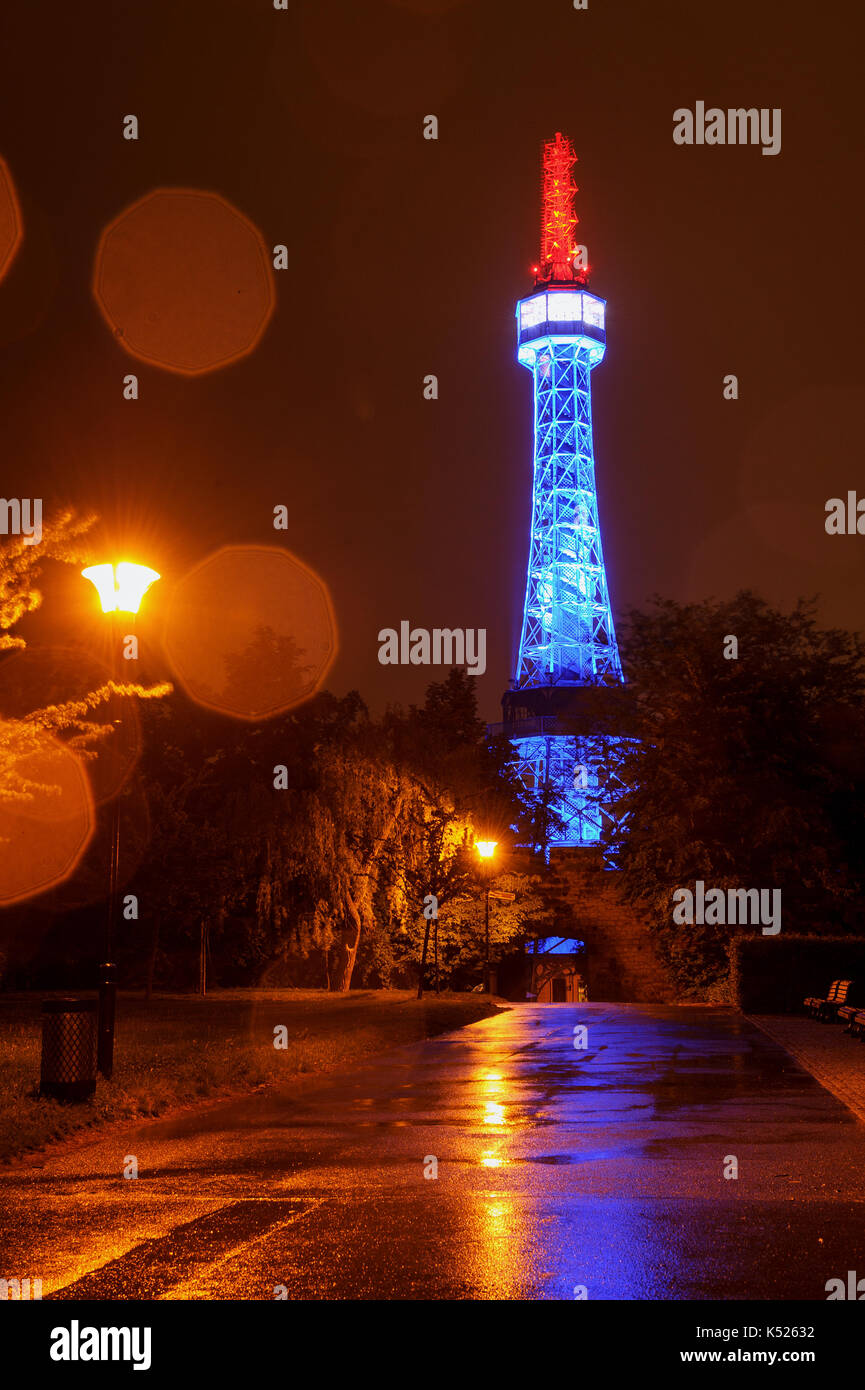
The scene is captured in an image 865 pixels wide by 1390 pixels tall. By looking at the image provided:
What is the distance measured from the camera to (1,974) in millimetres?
39094

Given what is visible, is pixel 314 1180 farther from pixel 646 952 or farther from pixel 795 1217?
pixel 646 952

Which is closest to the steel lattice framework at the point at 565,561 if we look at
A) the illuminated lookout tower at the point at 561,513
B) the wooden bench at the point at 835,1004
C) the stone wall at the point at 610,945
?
the illuminated lookout tower at the point at 561,513

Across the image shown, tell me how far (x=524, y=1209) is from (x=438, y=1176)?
135cm

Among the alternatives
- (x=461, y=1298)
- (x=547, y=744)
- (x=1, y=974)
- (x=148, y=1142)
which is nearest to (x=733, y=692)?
(x=1, y=974)

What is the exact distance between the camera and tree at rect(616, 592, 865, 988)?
3753 cm

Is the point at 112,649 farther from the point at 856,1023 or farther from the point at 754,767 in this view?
the point at 754,767

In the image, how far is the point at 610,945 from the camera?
59.6 meters

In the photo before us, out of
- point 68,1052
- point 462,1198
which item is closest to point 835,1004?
point 68,1052

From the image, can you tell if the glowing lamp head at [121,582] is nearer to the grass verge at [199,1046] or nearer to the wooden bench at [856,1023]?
the grass verge at [199,1046]

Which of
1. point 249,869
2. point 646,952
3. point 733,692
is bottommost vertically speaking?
point 646,952

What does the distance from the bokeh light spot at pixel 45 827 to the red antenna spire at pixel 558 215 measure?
66431mm

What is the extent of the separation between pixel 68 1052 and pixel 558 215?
282ft

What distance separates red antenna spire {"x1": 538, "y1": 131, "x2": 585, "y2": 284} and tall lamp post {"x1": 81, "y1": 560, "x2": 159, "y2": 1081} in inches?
3125

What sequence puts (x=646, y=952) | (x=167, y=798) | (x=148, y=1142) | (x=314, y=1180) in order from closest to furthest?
(x=314, y=1180)
(x=148, y=1142)
(x=167, y=798)
(x=646, y=952)
